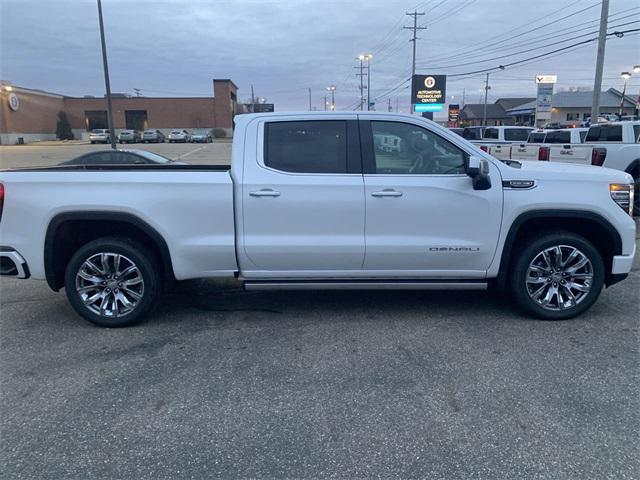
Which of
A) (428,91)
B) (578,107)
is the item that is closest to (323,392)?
(428,91)

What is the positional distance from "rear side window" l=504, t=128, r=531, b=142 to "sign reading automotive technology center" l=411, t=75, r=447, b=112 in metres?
16.9

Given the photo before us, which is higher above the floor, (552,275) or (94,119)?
(94,119)

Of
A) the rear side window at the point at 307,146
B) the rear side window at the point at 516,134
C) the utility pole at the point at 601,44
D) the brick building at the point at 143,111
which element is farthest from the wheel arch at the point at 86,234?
the brick building at the point at 143,111

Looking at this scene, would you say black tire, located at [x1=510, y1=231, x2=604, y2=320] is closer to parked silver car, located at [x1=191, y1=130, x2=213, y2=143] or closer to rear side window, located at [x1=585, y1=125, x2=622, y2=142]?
rear side window, located at [x1=585, y1=125, x2=622, y2=142]

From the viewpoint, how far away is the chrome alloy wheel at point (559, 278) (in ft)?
15.3

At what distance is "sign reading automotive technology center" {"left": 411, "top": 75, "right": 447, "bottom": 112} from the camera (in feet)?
121

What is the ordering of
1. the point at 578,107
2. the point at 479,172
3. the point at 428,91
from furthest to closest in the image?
the point at 578,107 < the point at 428,91 < the point at 479,172

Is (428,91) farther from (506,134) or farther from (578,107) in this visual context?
(578,107)

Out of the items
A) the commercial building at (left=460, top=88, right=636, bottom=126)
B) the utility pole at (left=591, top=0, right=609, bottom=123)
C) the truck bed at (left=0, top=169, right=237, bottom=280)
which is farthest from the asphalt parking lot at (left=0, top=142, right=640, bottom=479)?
the commercial building at (left=460, top=88, right=636, bottom=126)

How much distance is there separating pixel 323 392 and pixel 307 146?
7.39ft

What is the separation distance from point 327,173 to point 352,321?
→ 4.66 ft

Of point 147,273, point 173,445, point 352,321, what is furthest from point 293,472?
point 147,273

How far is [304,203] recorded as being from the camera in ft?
14.7

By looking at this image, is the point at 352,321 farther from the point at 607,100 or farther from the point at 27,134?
the point at 607,100
